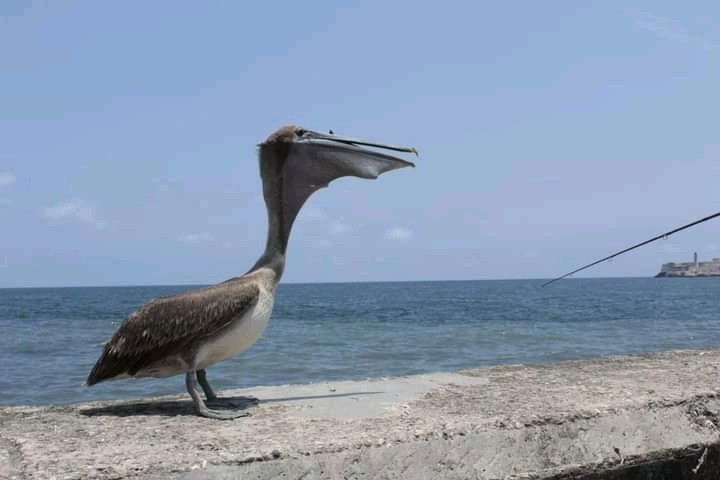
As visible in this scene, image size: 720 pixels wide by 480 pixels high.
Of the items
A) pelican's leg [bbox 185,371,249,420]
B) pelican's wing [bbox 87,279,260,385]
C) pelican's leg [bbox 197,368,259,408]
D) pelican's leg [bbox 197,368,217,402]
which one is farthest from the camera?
pelican's leg [bbox 197,368,217,402]

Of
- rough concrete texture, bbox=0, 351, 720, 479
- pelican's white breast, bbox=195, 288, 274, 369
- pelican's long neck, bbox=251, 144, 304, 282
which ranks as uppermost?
pelican's long neck, bbox=251, 144, 304, 282

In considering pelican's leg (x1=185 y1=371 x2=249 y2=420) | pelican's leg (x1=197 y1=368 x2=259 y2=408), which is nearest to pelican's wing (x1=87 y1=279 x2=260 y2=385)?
pelican's leg (x1=185 y1=371 x2=249 y2=420)

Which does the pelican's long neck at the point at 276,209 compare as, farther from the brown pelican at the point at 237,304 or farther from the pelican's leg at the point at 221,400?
the pelican's leg at the point at 221,400

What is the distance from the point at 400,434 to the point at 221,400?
1375 millimetres

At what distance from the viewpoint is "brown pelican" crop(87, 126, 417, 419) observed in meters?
3.99

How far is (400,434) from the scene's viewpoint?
10.8 ft

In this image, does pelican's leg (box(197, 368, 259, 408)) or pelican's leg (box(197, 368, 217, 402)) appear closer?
pelican's leg (box(197, 368, 259, 408))

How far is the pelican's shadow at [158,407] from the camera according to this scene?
4.03 metres

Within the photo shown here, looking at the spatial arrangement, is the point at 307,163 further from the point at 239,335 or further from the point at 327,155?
the point at 239,335

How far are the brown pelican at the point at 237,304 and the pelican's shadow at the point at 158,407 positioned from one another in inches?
5.1

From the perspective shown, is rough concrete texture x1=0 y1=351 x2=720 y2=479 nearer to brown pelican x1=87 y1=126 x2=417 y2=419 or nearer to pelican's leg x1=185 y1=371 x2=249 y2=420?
pelican's leg x1=185 y1=371 x2=249 y2=420

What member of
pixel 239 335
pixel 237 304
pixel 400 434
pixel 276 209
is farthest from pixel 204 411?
pixel 276 209

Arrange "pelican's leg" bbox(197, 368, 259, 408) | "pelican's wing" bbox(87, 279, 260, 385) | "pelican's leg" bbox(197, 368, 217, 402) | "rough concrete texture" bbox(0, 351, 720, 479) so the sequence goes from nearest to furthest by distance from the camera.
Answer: "rough concrete texture" bbox(0, 351, 720, 479)
"pelican's wing" bbox(87, 279, 260, 385)
"pelican's leg" bbox(197, 368, 259, 408)
"pelican's leg" bbox(197, 368, 217, 402)

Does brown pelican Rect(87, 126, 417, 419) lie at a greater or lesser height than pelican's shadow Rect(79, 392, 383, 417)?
greater
